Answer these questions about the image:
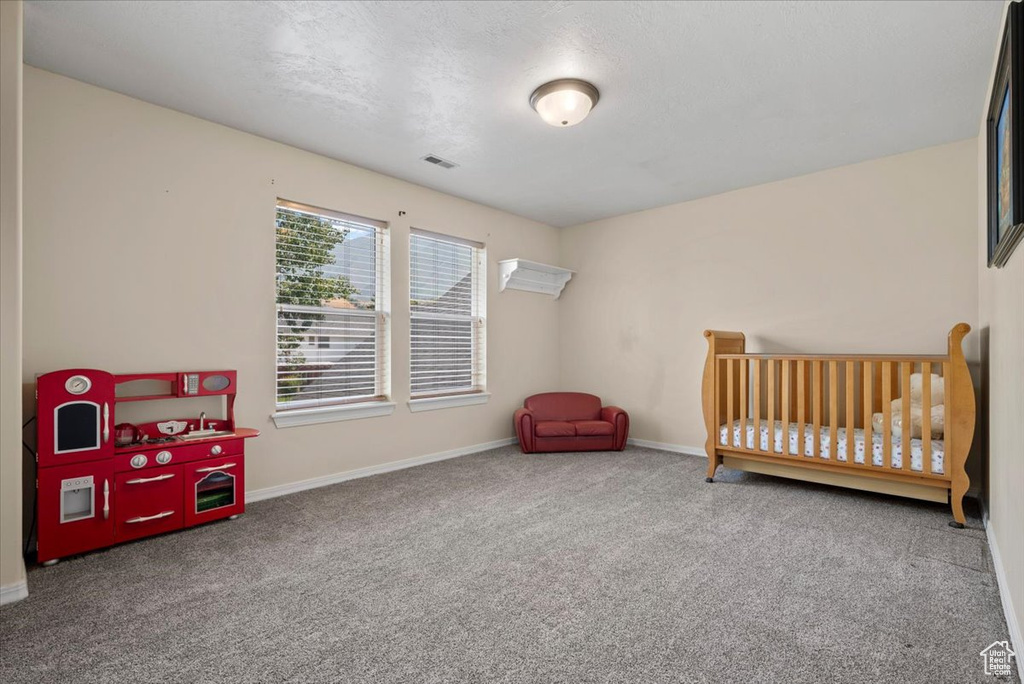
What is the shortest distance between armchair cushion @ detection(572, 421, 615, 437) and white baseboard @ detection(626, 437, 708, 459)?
47 cm

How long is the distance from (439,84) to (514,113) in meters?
0.53

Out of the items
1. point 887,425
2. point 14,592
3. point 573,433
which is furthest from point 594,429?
point 14,592

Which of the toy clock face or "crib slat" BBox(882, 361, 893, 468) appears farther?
"crib slat" BBox(882, 361, 893, 468)

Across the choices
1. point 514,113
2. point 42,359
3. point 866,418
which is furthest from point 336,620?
point 866,418

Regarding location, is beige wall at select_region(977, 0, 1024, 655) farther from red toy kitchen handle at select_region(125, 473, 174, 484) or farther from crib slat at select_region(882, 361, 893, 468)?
red toy kitchen handle at select_region(125, 473, 174, 484)

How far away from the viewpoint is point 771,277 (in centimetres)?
432

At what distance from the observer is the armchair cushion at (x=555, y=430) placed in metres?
4.79

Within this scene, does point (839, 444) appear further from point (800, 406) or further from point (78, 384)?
point (78, 384)

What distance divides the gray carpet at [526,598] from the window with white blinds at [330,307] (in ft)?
3.12

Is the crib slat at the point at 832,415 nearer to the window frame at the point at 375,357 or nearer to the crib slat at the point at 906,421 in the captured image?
the crib slat at the point at 906,421

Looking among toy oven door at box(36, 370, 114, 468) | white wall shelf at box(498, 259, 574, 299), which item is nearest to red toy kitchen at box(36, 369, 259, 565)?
toy oven door at box(36, 370, 114, 468)

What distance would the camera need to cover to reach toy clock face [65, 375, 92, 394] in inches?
94.7

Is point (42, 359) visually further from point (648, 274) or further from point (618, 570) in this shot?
point (648, 274)

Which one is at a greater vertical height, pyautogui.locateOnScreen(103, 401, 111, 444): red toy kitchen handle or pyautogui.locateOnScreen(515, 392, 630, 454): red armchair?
pyautogui.locateOnScreen(103, 401, 111, 444): red toy kitchen handle
